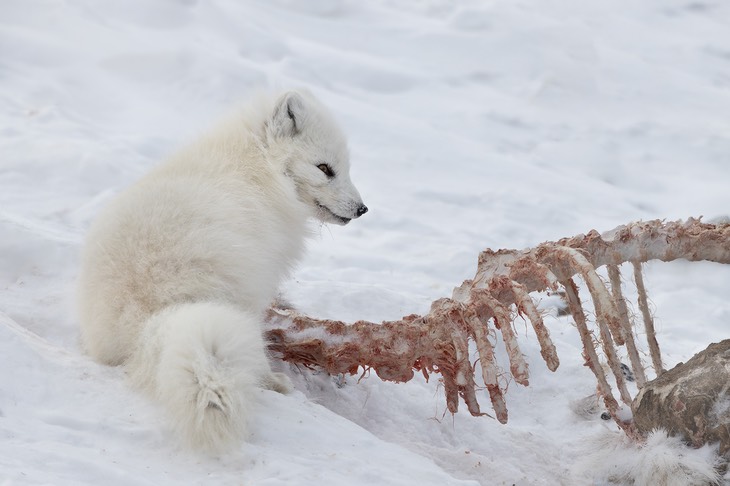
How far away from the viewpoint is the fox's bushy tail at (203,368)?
268 centimetres

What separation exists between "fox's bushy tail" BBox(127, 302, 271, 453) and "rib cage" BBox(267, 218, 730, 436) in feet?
1.74

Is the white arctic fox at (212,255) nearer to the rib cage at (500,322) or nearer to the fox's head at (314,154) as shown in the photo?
the fox's head at (314,154)

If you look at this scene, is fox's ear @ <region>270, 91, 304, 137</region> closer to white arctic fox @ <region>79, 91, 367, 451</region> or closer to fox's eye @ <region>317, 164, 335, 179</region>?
white arctic fox @ <region>79, 91, 367, 451</region>

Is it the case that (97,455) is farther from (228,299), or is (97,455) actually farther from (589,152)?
(589,152)

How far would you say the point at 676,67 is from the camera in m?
11.1

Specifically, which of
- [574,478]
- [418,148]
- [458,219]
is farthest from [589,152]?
[574,478]

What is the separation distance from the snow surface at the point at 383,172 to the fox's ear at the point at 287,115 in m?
0.59

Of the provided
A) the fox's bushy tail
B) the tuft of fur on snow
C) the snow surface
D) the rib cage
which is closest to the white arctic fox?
the fox's bushy tail

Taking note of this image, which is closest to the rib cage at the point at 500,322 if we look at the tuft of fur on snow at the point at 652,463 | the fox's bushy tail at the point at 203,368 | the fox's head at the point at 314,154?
the tuft of fur on snow at the point at 652,463

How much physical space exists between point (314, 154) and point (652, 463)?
2.17m

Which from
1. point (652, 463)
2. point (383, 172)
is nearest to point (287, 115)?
point (652, 463)

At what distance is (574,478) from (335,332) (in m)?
1.15

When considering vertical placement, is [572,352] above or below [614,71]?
below

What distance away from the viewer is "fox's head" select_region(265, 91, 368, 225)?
14.1ft
